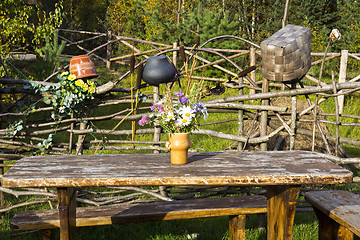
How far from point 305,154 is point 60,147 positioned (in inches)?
94.4

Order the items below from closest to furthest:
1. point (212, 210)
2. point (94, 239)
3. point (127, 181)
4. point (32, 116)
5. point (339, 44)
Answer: point (127, 181) → point (212, 210) → point (94, 239) → point (32, 116) → point (339, 44)

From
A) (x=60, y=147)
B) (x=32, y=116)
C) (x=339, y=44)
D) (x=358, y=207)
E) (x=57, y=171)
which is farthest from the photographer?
(x=339, y=44)

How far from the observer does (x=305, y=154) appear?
2908mm

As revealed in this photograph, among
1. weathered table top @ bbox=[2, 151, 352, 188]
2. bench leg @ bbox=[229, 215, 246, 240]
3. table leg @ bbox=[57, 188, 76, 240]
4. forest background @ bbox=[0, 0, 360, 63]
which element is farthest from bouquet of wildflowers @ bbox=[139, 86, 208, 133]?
forest background @ bbox=[0, 0, 360, 63]

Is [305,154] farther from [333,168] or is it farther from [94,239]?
[94,239]

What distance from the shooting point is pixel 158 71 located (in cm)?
341

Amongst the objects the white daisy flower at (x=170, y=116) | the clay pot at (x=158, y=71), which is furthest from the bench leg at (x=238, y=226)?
the clay pot at (x=158, y=71)

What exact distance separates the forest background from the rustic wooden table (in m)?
3.36

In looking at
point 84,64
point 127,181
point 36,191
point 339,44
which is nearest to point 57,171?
point 127,181

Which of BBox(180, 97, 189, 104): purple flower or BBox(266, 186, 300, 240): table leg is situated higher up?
BBox(180, 97, 189, 104): purple flower

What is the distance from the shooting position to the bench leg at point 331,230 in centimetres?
290

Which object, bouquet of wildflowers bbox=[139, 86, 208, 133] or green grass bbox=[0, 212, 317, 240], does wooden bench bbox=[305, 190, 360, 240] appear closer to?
green grass bbox=[0, 212, 317, 240]

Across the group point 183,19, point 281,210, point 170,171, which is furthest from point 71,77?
point 183,19

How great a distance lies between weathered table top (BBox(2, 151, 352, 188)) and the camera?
2260mm
